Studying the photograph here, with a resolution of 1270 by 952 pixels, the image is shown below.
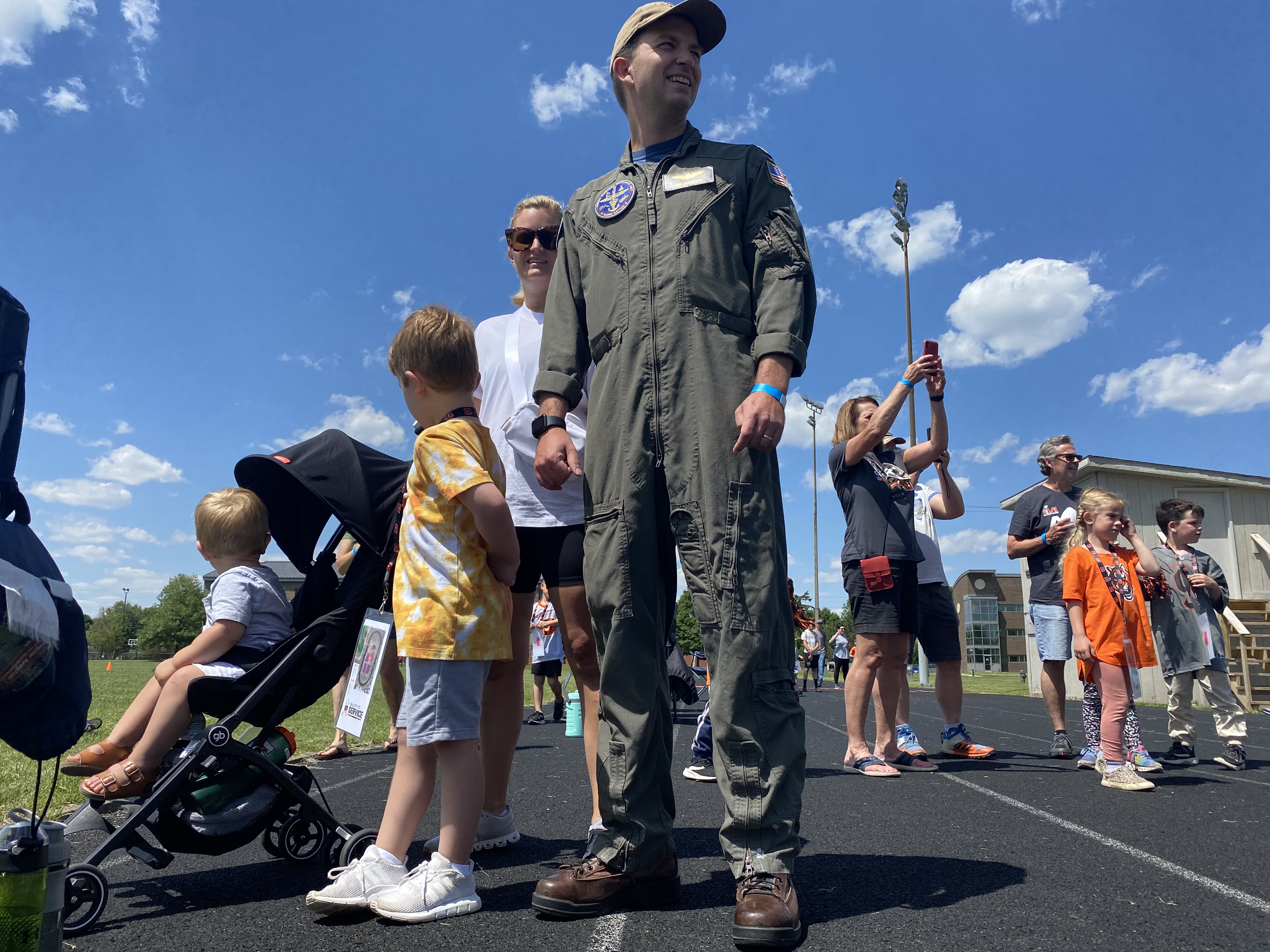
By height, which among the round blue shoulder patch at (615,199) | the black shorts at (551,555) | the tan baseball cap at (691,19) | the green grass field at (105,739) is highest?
the tan baseball cap at (691,19)

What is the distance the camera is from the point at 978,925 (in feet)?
7.04

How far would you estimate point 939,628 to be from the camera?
6.04m

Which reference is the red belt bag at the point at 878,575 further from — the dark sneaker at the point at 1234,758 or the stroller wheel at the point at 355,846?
the stroller wheel at the point at 355,846

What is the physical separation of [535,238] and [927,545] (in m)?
3.96

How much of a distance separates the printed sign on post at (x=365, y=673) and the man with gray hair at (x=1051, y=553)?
15.8 ft

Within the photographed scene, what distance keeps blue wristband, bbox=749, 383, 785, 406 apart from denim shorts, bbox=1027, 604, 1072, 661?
4.53 m

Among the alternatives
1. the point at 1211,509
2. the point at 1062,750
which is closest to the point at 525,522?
the point at 1062,750

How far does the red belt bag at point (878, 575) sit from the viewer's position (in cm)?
509

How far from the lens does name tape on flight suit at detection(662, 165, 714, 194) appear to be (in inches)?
104

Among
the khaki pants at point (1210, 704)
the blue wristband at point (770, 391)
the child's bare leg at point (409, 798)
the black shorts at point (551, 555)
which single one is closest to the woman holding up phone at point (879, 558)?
the khaki pants at point (1210, 704)

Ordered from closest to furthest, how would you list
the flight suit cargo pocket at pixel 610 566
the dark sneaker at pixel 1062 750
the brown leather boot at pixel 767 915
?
the brown leather boot at pixel 767 915 → the flight suit cargo pocket at pixel 610 566 → the dark sneaker at pixel 1062 750

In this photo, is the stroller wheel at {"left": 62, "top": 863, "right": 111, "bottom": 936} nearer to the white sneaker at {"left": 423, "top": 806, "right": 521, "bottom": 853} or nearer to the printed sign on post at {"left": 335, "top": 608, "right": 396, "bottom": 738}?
the printed sign on post at {"left": 335, "top": 608, "right": 396, "bottom": 738}

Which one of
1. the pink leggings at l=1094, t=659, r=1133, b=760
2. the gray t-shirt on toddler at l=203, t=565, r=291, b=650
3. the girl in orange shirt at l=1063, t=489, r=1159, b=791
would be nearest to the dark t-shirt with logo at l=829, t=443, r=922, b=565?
the girl in orange shirt at l=1063, t=489, r=1159, b=791

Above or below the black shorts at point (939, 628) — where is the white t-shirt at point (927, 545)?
above
